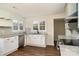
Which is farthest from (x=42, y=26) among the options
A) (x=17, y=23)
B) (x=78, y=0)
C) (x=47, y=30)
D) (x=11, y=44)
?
(x=78, y=0)

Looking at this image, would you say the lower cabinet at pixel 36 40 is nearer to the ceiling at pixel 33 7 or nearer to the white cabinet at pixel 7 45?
the white cabinet at pixel 7 45

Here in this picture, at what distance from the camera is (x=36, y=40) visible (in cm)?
420

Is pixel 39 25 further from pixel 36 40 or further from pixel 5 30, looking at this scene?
pixel 5 30

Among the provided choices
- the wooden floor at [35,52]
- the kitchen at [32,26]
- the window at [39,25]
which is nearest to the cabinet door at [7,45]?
the wooden floor at [35,52]

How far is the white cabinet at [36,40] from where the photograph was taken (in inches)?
162

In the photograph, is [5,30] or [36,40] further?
[36,40]

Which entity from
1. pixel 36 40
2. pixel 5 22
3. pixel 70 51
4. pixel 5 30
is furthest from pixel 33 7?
pixel 70 51

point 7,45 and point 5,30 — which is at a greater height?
point 5,30

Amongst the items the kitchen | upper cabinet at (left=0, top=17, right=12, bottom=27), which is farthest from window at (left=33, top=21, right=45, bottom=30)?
upper cabinet at (left=0, top=17, right=12, bottom=27)

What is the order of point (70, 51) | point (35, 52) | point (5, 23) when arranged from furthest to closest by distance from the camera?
point (5, 23) → point (35, 52) → point (70, 51)

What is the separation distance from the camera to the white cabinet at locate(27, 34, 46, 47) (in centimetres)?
412

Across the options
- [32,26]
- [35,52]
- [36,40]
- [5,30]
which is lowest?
[35,52]

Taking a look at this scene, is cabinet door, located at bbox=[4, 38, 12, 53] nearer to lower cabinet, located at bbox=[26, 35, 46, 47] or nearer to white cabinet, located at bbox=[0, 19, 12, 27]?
white cabinet, located at bbox=[0, 19, 12, 27]

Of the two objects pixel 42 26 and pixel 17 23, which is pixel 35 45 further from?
pixel 17 23
